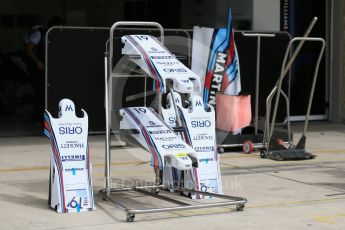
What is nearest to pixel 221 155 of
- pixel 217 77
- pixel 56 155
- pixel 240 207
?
pixel 217 77

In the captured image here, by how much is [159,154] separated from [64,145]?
102 centimetres

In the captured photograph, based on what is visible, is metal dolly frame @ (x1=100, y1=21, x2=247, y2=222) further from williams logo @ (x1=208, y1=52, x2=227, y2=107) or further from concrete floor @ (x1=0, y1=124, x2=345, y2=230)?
williams logo @ (x1=208, y1=52, x2=227, y2=107)

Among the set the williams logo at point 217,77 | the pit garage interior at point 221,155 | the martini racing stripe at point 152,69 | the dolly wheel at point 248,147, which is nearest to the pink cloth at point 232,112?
the dolly wheel at point 248,147

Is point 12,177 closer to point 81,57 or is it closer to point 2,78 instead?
point 81,57

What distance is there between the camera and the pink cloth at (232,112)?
37.0ft

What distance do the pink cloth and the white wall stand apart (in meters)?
3.64

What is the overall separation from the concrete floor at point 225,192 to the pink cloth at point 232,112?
1.51 feet

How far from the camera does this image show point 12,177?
9211 millimetres

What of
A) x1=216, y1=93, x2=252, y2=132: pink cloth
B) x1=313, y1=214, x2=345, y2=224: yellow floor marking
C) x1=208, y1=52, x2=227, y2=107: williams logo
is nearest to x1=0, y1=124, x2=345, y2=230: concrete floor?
x1=313, y1=214, x2=345, y2=224: yellow floor marking

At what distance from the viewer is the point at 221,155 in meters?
11.3

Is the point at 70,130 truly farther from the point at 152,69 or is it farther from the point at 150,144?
the point at 152,69

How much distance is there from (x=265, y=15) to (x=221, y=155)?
4.50 metres

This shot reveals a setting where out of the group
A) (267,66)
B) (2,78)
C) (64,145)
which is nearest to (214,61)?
(267,66)

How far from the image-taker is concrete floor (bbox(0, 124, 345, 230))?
6965 mm
